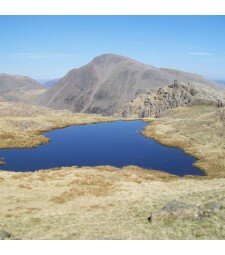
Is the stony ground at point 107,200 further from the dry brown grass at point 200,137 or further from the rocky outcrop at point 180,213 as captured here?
the rocky outcrop at point 180,213

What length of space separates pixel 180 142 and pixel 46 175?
138 feet

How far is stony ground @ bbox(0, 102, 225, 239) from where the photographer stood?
31547 mm

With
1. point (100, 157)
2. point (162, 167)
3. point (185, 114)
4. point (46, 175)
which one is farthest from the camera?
point (185, 114)

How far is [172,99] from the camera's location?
16638cm

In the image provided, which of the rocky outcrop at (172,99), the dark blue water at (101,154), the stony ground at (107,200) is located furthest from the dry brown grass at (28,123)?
the rocky outcrop at (172,99)

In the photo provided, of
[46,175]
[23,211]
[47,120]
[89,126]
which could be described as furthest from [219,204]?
[47,120]

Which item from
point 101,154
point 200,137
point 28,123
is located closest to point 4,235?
point 101,154

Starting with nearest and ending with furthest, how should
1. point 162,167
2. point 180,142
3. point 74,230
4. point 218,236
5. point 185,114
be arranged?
point 218,236, point 74,230, point 162,167, point 180,142, point 185,114

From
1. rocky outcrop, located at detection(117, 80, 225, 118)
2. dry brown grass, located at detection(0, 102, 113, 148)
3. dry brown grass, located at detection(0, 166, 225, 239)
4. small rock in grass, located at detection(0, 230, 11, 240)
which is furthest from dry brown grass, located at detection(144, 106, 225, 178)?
small rock in grass, located at detection(0, 230, 11, 240)

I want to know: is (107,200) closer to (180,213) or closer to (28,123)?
(180,213)

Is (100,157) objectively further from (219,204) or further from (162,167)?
(219,204)

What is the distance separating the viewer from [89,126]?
395 ft

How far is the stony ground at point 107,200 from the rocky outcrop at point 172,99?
67331 millimetres

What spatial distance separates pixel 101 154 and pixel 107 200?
117 feet
